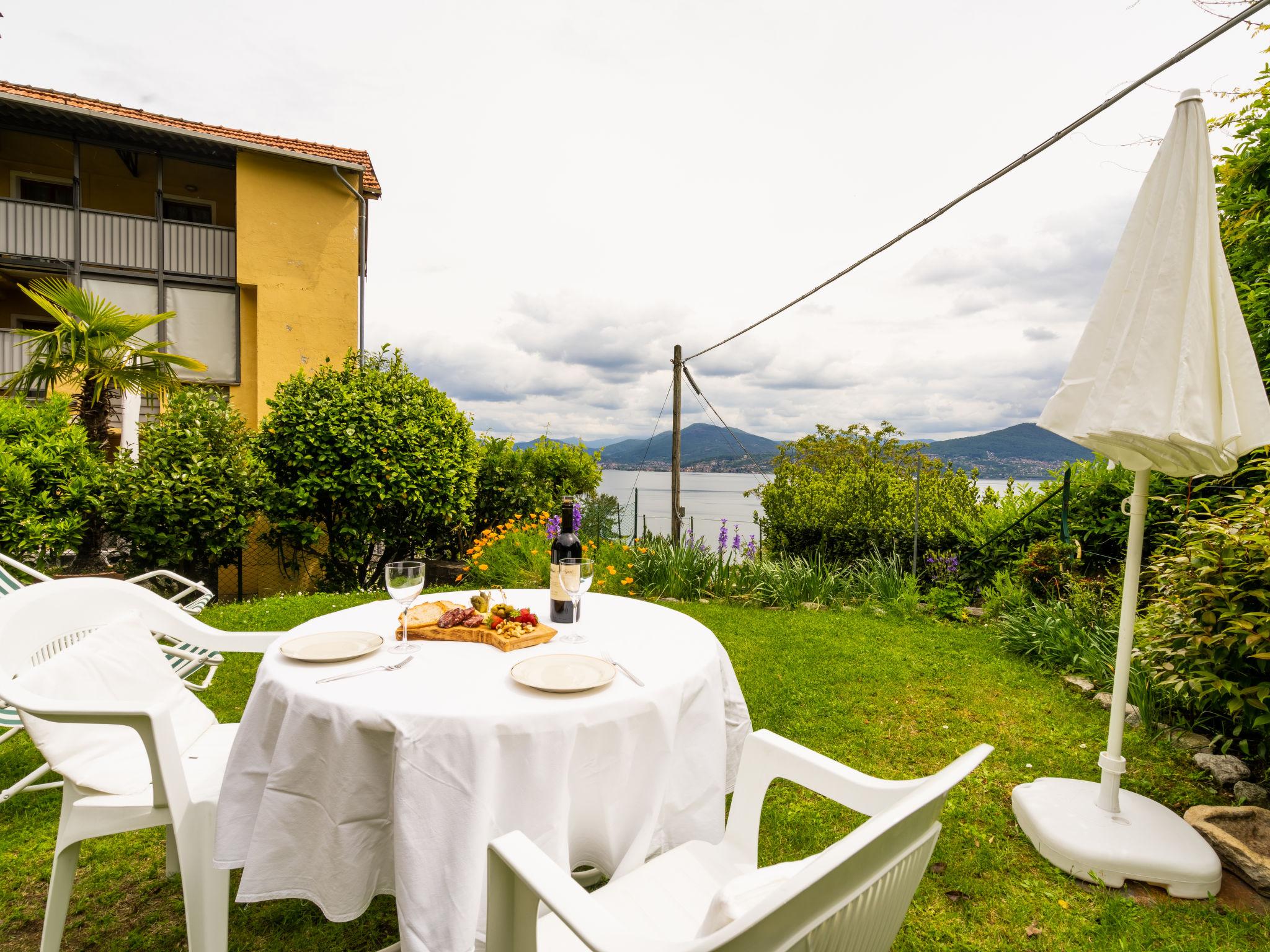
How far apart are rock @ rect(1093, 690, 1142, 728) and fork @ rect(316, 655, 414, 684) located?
12.1 feet

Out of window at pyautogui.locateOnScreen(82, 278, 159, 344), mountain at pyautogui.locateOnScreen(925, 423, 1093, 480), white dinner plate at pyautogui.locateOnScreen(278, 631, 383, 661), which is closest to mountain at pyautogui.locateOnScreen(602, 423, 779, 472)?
mountain at pyautogui.locateOnScreen(925, 423, 1093, 480)

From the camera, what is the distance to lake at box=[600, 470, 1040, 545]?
287 inches

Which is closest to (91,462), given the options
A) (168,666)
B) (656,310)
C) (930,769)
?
(168,666)

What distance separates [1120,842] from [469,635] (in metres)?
2.51

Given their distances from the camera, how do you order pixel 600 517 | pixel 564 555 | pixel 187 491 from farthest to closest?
pixel 600 517 → pixel 187 491 → pixel 564 555

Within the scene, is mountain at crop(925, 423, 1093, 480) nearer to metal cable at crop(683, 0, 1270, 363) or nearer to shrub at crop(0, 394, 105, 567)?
metal cable at crop(683, 0, 1270, 363)

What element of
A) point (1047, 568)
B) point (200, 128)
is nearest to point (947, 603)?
point (1047, 568)

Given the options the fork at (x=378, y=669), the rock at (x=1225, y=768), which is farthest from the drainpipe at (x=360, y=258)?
the rock at (x=1225, y=768)

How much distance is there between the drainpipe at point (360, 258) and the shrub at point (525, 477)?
3939 millimetres

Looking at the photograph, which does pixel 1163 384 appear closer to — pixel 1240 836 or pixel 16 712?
pixel 1240 836

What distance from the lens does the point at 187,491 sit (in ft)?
19.3

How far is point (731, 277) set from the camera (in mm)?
8555

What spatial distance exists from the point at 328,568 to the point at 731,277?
258 inches

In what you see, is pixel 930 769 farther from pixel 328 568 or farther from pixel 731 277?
pixel 731 277
